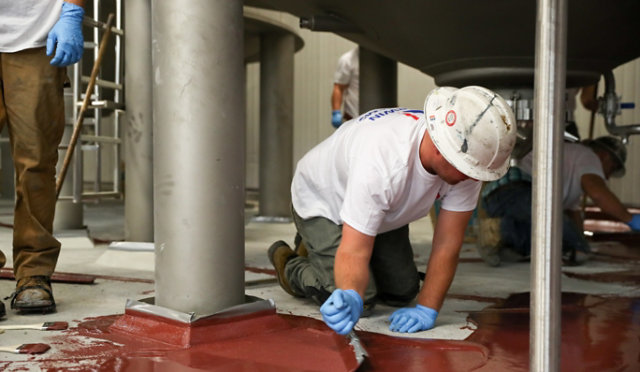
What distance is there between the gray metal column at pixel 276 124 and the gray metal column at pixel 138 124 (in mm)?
1603

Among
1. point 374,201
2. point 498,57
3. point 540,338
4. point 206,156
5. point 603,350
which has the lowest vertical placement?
point 603,350

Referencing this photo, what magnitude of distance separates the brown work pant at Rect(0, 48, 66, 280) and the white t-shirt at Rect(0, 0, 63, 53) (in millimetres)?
26

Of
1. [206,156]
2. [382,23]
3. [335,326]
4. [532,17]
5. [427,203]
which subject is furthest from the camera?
[382,23]

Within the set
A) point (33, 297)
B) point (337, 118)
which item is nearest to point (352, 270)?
point (33, 297)

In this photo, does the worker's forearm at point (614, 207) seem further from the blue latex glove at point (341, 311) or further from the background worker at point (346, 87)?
the background worker at point (346, 87)

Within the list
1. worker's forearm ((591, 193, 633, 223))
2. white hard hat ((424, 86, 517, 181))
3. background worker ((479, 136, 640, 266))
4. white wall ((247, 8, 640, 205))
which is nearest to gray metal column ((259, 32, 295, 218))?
background worker ((479, 136, 640, 266))

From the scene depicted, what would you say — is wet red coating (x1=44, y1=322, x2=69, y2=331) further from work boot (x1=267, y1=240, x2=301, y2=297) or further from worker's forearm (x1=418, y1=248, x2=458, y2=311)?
worker's forearm (x1=418, y1=248, x2=458, y2=311)

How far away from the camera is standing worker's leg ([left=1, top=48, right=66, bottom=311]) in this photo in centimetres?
179

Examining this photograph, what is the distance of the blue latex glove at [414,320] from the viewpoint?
1688 mm

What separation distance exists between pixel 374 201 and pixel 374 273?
531mm

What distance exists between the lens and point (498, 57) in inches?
97.1

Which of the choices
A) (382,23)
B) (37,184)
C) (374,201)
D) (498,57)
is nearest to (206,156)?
(374,201)

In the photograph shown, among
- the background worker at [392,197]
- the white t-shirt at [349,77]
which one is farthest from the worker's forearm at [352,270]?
the white t-shirt at [349,77]

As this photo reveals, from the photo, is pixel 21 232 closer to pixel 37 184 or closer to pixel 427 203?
pixel 37 184
